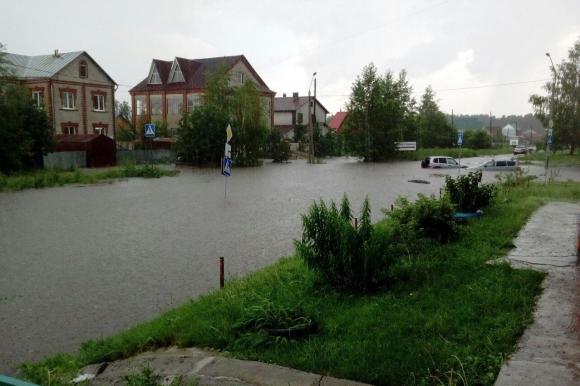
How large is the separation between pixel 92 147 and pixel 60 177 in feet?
40.4

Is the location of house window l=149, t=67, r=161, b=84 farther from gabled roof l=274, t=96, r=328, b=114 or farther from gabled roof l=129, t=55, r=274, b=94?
gabled roof l=274, t=96, r=328, b=114

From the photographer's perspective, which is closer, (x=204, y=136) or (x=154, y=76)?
(x=204, y=136)

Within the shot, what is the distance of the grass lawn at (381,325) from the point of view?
15.5 ft

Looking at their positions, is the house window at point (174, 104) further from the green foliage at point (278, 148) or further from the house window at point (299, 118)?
the house window at point (299, 118)

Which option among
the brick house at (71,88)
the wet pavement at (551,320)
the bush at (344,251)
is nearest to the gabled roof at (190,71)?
the brick house at (71,88)

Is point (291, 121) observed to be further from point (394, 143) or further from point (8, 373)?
point (8, 373)

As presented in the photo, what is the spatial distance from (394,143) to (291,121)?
27.4m

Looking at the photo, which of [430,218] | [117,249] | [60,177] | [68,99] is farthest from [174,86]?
[430,218]

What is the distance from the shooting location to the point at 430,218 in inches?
363

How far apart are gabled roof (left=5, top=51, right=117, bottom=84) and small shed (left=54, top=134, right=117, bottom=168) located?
10263mm

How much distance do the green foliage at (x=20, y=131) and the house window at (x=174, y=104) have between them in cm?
Answer: 2842

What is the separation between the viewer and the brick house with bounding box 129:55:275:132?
201 ft

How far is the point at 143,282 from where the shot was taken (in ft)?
30.7

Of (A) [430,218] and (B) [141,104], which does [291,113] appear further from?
(A) [430,218]
